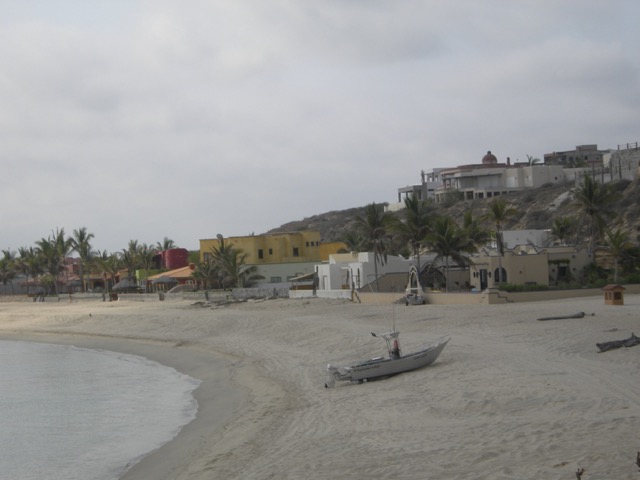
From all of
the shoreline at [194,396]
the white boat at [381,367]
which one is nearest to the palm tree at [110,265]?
the shoreline at [194,396]

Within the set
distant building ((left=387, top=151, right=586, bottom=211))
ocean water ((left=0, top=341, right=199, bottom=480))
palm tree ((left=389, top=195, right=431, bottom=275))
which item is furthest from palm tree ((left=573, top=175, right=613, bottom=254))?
distant building ((left=387, top=151, right=586, bottom=211))

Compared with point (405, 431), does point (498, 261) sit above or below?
above

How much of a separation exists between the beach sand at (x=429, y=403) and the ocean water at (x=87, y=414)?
0.96 meters

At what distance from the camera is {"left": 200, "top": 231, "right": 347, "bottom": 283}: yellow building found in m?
68.0

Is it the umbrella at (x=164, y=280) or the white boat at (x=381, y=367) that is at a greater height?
the umbrella at (x=164, y=280)

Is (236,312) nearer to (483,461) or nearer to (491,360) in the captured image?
(491,360)

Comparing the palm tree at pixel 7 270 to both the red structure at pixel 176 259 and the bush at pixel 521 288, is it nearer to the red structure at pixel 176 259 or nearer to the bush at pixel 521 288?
the red structure at pixel 176 259

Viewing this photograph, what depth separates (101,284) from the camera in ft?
332

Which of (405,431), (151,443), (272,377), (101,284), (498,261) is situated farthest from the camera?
(101,284)

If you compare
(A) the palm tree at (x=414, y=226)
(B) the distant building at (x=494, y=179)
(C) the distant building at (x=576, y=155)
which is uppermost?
(C) the distant building at (x=576, y=155)

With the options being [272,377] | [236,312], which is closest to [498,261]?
[236,312]

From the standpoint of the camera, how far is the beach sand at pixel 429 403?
1238 centimetres

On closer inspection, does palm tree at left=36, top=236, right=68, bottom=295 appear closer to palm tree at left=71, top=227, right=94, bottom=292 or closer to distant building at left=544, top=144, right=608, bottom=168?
palm tree at left=71, top=227, right=94, bottom=292

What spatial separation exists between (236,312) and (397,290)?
9805 mm
